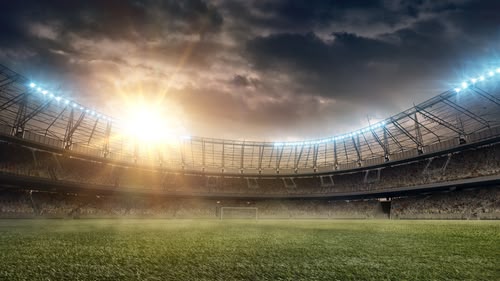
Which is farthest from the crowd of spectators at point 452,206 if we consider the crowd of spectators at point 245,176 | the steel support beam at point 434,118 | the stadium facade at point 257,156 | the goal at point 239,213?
the goal at point 239,213

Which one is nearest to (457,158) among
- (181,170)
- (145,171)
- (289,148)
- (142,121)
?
(289,148)

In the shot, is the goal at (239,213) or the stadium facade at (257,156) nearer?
the stadium facade at (257,156)

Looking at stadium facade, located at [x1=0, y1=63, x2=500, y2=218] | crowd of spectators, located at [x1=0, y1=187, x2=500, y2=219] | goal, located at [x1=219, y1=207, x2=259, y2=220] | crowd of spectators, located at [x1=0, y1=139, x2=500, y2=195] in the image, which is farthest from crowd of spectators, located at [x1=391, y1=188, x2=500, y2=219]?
goal, located at [x1=219, y1=207, x2=259, y2=220]

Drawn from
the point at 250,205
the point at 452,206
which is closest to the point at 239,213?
the point at 250,205

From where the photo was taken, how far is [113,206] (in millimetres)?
45000

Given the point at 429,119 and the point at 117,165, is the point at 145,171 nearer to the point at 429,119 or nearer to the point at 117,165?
the point at 117,165

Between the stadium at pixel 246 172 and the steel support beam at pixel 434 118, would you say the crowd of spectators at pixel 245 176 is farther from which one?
the steel support beam at pixel 434 118

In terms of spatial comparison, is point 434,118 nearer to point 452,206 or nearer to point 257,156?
point 452,206

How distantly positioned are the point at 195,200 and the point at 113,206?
14.3m

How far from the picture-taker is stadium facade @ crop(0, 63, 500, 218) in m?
35.5

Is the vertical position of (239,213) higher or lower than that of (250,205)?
lower

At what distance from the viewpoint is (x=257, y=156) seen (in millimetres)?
68625

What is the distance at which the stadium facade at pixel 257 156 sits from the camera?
35.5m

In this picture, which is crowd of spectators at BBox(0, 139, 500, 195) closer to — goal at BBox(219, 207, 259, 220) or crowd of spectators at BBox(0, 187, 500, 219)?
crowd of spectators at BBox(0, 187, 500, 219)
